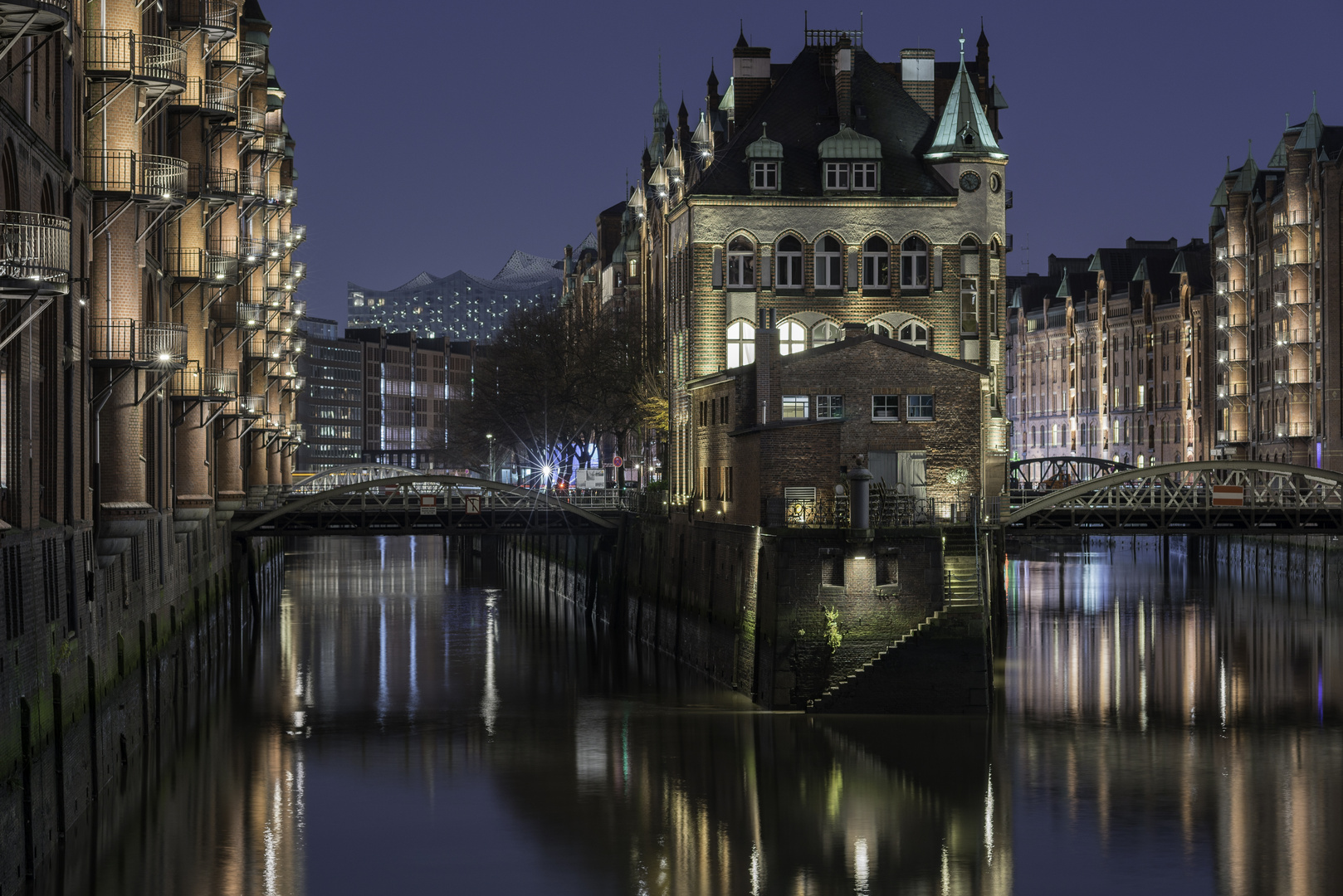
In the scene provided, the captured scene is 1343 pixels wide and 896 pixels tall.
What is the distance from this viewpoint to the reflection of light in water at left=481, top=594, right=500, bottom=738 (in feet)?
168

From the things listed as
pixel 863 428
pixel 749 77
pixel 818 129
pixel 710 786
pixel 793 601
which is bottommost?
pixel 710 786

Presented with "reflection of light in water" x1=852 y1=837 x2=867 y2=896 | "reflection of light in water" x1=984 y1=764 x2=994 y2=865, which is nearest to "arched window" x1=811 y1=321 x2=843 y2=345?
"reflection of light in water" x1=984 y1=764 x2=994 y2=865

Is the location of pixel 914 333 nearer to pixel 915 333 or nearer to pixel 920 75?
pixel 915 333

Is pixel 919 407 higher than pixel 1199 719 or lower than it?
higher

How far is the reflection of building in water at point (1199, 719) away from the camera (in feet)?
122

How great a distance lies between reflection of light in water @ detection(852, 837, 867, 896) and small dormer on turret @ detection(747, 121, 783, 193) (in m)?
35.4

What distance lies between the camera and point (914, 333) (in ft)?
224

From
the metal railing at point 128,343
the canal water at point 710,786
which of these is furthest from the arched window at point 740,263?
the metal railing at point 128,343

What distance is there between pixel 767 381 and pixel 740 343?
1500 cm

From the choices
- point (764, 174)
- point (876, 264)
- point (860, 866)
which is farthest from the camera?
point (876, 264)

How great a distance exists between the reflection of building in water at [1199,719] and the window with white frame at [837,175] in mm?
18064

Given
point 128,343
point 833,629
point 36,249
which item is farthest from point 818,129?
point 36,249

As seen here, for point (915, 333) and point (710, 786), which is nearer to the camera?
point (710, 786)

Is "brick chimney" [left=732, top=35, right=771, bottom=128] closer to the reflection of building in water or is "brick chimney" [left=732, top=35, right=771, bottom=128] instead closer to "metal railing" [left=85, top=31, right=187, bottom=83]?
the reflection of building in water
